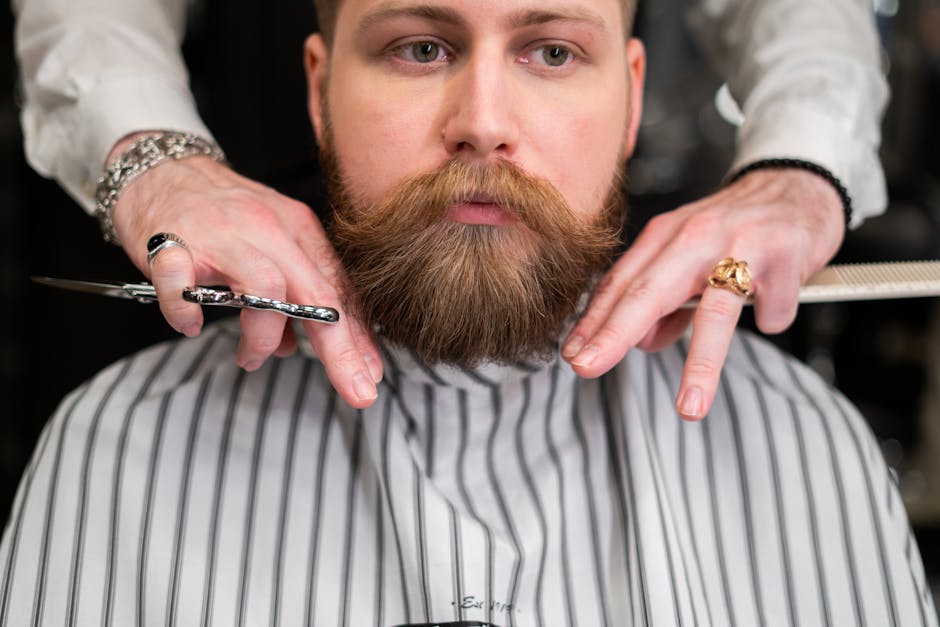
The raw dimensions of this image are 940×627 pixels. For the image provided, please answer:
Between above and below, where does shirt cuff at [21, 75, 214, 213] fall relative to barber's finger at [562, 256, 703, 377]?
above

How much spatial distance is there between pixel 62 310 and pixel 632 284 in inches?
73.2

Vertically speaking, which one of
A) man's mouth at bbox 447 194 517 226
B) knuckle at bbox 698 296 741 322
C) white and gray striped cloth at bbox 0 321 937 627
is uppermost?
man's mouth at bbox 447 194 517 226

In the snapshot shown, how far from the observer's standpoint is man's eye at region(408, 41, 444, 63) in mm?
1135

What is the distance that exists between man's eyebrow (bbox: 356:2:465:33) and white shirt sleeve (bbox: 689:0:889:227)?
53cm

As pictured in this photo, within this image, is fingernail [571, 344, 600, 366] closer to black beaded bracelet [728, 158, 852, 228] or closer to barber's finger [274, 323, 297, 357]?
barber's finger [274, 323, 297, 357]

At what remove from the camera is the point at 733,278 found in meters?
1.11

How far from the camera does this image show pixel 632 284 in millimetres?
1135

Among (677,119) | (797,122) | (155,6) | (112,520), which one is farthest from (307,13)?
(677,119)

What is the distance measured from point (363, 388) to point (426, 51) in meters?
0.43

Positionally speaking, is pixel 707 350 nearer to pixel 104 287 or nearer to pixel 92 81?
pixel 104 287

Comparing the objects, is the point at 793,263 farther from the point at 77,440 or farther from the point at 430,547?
the point at 77,440

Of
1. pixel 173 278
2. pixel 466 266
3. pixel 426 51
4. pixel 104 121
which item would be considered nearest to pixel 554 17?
pixel 426 51

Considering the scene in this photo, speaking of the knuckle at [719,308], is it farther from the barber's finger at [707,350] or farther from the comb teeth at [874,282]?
the comb teeth at [874,282]

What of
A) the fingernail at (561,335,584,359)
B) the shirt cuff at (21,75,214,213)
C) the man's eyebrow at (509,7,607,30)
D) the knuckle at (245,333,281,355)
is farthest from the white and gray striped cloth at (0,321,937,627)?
the man's eyebrow at (509,7,607,30)
